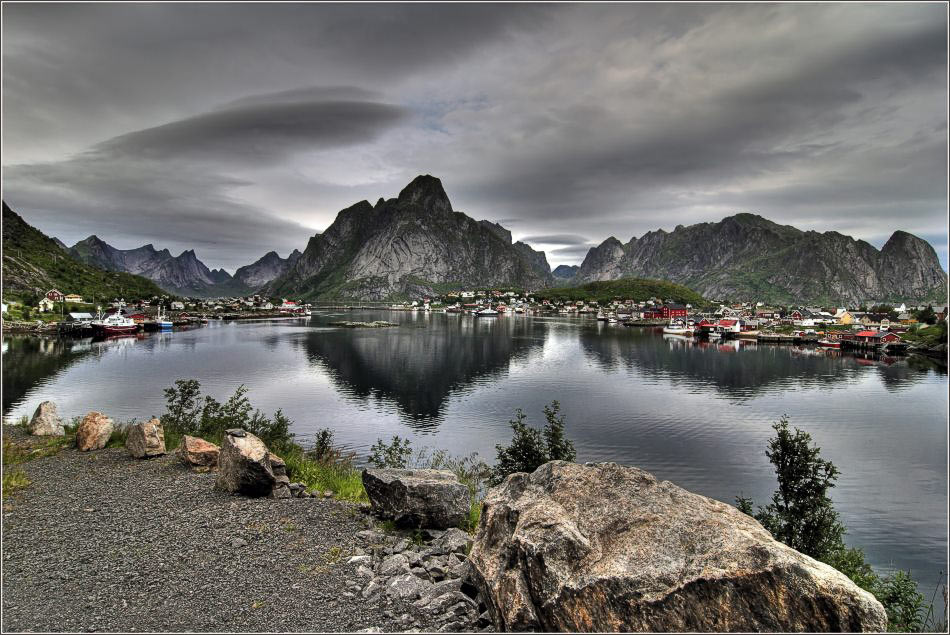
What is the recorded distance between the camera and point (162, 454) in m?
20.1

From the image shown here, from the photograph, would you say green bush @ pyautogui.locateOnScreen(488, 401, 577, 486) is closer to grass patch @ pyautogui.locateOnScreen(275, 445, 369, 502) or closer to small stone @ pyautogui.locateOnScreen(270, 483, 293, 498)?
grass patch @ pyautogui.locateOnScreen(275, 445, 369, 502)

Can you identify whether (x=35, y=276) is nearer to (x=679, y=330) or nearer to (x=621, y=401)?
(x=621, y=401)

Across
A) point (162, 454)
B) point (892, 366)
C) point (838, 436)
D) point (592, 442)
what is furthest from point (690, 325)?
point (162, 454)

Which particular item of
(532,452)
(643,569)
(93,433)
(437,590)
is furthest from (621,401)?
(643,569)

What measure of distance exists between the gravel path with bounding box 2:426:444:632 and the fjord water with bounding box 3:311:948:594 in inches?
675

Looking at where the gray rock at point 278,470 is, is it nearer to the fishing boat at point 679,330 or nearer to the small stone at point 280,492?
the small stone at point 280,492

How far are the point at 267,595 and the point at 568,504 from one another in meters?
6.50

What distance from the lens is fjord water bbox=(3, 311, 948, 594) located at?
27.9 meters

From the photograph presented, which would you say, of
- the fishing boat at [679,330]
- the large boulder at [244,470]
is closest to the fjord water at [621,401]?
the large boulder at [244,470]

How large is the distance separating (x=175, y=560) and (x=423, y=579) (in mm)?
5847

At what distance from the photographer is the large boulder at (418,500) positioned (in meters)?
14.1

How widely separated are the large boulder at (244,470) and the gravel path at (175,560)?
376mm

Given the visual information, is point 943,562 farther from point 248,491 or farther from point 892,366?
→ point 892,366

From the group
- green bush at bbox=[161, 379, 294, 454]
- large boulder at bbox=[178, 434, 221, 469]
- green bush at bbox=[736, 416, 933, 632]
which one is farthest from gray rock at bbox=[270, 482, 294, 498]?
green bush at bbox=[736, 416, 933, 632]
